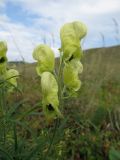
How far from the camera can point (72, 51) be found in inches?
83.5

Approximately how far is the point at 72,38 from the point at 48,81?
31 centimetres

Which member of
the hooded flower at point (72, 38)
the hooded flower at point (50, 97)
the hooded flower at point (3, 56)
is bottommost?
the hooded flower at point (50, 97)

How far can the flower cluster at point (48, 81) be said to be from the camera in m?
1.96

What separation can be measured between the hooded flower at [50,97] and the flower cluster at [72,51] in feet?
0.40

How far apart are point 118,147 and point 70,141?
20.4 inches

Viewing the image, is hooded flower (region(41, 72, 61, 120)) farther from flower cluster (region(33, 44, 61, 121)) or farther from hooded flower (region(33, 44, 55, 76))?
hooded flower (region(33, 44, 55, 76))

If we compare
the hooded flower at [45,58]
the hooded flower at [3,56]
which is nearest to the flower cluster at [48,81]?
the hooded flower at [45,58]

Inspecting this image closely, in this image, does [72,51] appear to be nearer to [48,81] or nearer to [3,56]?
[48,81]

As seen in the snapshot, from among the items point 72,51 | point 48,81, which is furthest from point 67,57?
point 48,81

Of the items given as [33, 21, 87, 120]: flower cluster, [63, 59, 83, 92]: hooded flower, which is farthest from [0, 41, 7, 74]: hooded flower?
[63, 59, 83, 92]: hooded flower

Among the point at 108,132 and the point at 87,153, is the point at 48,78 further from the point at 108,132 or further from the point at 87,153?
the point at 108,132

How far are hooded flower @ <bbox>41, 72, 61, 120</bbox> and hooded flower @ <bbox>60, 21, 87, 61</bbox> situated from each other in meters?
0.18

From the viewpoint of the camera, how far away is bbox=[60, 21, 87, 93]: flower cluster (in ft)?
6.97

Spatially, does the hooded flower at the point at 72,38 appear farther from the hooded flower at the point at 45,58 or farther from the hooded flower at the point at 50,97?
the hooded flower at the point at 50,97
